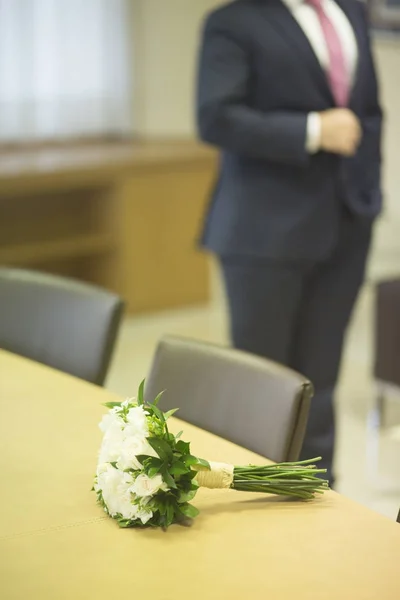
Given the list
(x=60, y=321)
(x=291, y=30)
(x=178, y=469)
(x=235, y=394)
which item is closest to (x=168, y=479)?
(x=178, y=469)

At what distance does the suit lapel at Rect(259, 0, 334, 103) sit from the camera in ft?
8.81

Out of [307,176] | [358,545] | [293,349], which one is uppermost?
[307,176]

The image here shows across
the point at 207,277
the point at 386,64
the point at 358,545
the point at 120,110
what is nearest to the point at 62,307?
the point at 358,545

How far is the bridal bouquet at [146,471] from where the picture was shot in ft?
4.82

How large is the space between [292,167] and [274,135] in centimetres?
13

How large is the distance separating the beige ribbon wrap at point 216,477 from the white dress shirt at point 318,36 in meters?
1.32

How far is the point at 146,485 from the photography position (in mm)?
1459

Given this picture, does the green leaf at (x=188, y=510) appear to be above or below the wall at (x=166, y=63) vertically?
below

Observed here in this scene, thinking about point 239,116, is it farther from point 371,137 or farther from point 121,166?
point 121,166

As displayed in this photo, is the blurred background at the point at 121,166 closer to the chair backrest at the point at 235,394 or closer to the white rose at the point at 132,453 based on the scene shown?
Answer: the chair backrest at the point at 235,394

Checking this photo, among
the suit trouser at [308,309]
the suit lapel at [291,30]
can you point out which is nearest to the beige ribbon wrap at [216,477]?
the suit trouser at [308,309]

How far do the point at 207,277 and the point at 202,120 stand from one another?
2.91 m

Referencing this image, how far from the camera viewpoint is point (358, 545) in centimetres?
148

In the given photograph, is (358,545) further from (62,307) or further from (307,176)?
(307,176)
